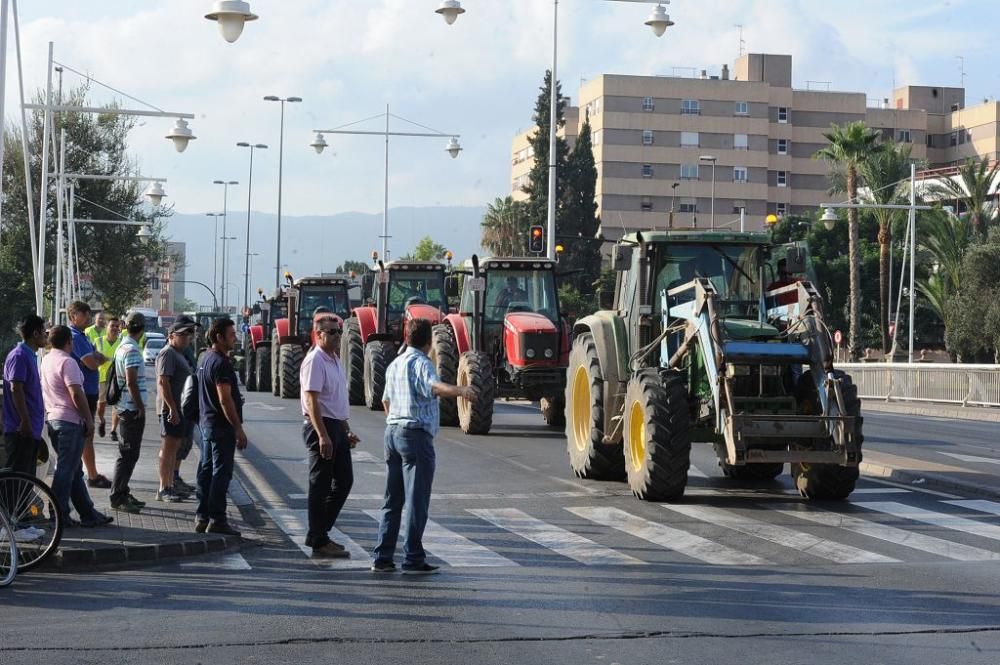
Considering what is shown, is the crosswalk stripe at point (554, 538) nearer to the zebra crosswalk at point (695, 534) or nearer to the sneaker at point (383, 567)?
the zebra crosswalk at point (695, 534)

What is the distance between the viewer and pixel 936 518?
13523 mm

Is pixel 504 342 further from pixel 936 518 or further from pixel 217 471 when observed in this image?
pixel 217 471

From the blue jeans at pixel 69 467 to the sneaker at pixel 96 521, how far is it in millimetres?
27

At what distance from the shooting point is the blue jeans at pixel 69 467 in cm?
1162

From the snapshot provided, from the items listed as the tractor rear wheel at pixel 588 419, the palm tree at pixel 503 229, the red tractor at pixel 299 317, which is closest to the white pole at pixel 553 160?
the red tractor at pixel 299 317

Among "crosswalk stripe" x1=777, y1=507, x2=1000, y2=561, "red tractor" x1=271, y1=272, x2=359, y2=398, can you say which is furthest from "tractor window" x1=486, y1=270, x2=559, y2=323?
"crosswalk stripe" x1=777, y1=507, x2=1000, y2=561

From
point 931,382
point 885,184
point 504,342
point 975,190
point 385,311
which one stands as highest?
point 885,184

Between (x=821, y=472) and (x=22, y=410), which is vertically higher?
(x=22, y=410)

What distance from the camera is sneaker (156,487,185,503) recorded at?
550 inches

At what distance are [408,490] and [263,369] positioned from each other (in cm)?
2949

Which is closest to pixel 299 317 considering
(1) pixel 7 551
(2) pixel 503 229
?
(1) pixel 7 551

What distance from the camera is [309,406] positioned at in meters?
10.9

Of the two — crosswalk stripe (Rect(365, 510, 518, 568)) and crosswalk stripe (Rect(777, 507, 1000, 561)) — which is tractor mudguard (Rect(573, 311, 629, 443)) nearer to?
crosswalk stripe (Rect(777, 507, 1000, 561))

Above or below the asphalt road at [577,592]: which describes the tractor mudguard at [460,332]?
above
